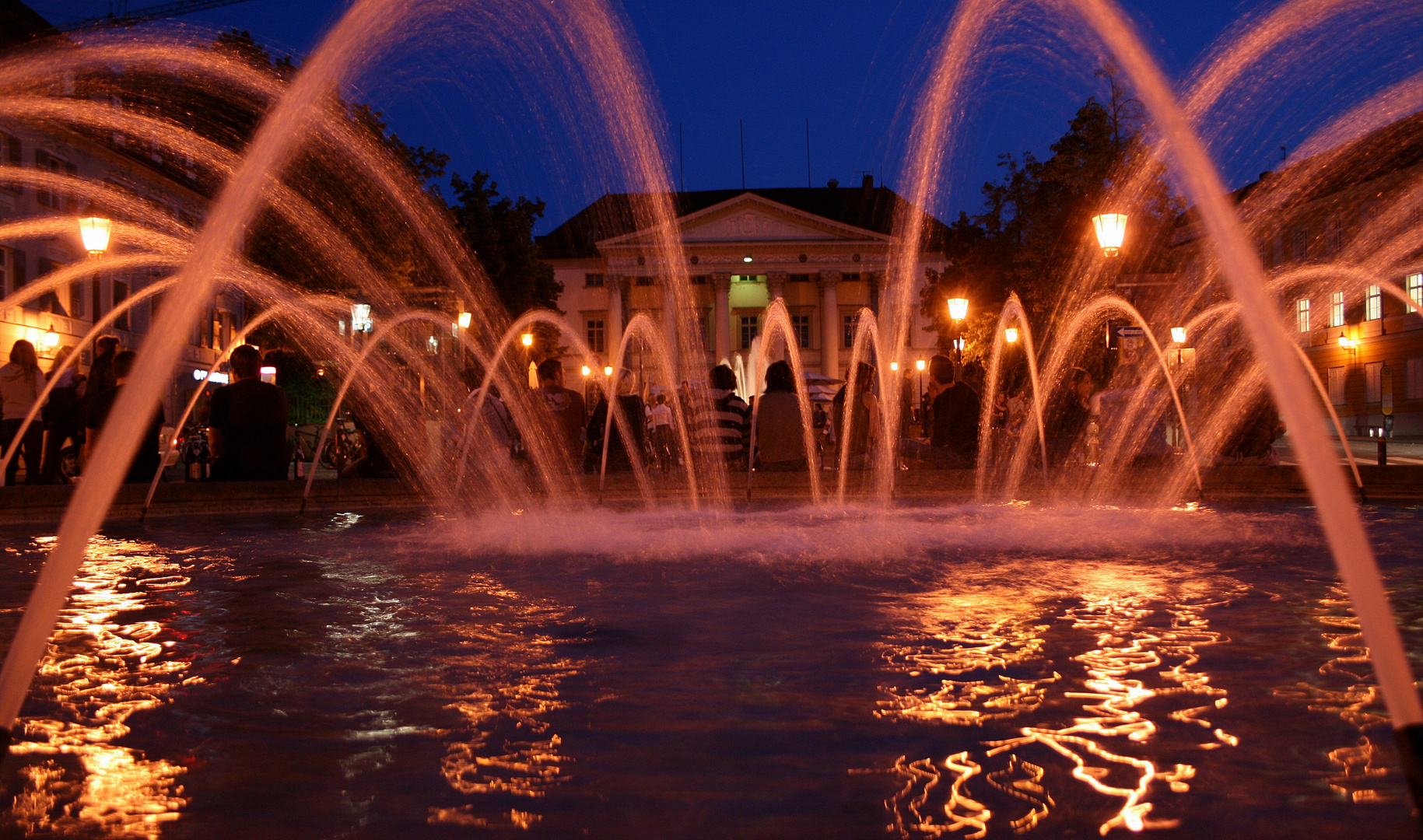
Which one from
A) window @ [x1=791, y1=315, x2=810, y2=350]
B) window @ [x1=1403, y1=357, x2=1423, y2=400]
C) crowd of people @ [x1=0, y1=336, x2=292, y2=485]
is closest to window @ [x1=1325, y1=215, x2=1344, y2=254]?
window @ [x1=1403, y1=357, x2=1423, y2=400]

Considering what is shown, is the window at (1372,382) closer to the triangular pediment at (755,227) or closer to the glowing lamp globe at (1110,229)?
the triangular pediment at (755,227)

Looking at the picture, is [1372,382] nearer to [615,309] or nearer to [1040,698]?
[615,309]

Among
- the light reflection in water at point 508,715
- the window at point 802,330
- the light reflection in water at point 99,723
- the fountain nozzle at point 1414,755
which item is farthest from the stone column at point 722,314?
the fountain nozzle at point 1414,755

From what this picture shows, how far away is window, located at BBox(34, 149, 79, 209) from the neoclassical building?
34.8 m

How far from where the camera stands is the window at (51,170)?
117 feet

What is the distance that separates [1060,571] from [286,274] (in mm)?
31316

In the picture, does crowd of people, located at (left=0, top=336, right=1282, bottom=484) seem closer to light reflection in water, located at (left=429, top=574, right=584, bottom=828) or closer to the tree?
light reflection in water, located at (left=429, top=574, right=584, bottom=828)

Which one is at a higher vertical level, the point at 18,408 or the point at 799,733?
the point at 18,408

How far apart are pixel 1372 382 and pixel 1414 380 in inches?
128

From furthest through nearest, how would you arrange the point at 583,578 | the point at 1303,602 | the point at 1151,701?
the point at 583,578 < the point at 1303,602 < the point at 1151,701

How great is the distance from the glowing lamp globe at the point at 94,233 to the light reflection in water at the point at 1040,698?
11.0 metres

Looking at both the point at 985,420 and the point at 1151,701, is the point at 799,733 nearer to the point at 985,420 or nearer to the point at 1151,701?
the point at 1151,701

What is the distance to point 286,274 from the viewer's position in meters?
33.9

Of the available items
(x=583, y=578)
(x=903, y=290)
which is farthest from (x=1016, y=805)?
(x=903, y=290)
